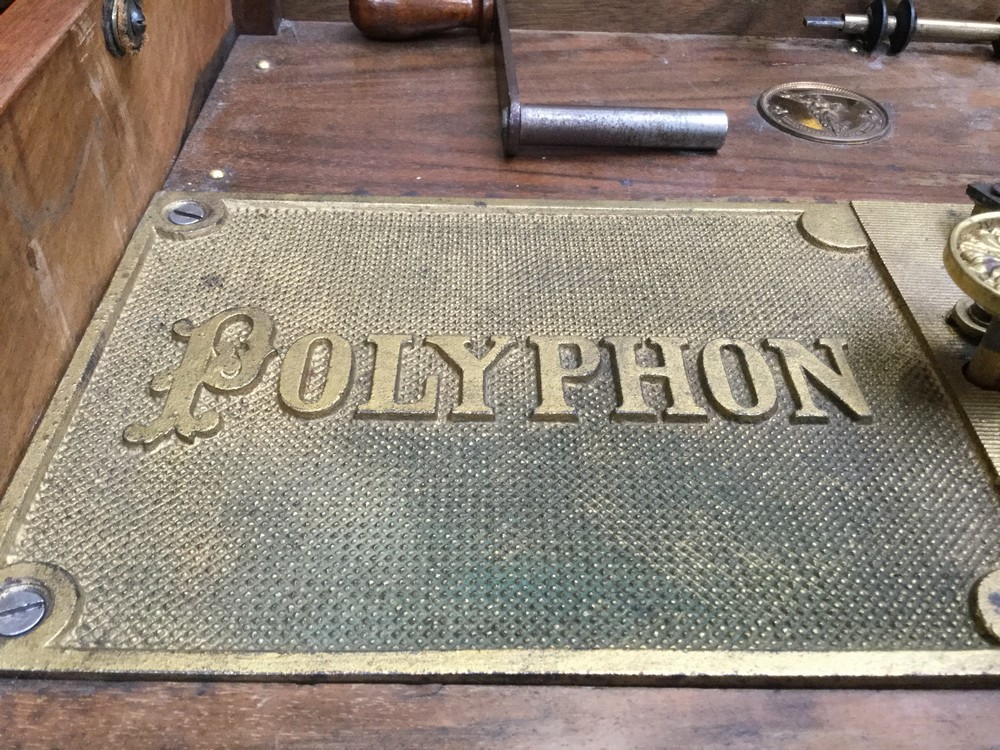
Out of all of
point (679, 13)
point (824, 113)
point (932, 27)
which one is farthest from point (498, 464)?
point (932, 27)

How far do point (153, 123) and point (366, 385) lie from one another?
0.47 metres

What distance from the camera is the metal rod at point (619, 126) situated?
103 cm

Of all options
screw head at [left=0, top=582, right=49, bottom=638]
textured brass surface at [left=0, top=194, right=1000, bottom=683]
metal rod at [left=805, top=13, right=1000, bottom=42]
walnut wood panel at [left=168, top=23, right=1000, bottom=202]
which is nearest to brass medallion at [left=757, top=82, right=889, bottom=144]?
walnut wood panel at [left=168, top=23, right=1000, bottom=202]

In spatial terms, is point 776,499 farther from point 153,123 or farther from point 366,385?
point 153,123

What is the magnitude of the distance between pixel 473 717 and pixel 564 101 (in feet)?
3.00

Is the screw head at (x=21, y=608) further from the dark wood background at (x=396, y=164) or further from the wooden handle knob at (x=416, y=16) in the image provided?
the wooden handle knob at (x=416, y=16)

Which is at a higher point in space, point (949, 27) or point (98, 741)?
point (949, 27)

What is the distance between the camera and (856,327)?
837mm

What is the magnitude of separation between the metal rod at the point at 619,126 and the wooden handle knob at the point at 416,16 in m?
0.35

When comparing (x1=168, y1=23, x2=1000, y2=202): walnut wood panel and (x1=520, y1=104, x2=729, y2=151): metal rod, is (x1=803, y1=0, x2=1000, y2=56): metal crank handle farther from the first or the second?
(x1=520, y1=104, x2=729, y2=151): metal rod

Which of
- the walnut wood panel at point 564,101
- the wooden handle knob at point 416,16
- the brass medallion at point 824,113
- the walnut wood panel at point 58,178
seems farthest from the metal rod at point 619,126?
the walnut wood panel at point 58,178

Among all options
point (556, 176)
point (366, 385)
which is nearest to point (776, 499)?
point (366, 385)

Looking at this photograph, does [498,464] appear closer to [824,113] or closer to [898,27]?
[824,113]

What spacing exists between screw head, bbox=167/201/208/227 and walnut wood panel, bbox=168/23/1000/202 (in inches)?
2.6
